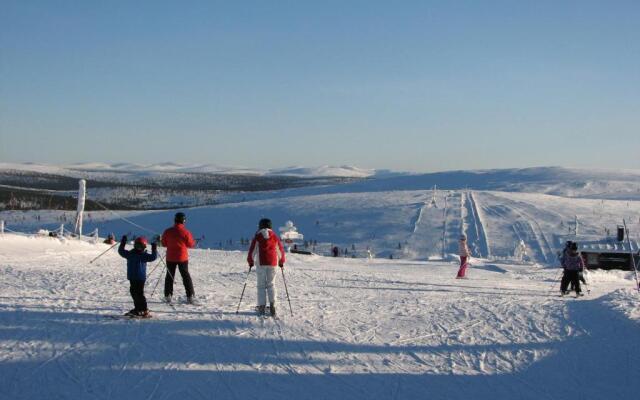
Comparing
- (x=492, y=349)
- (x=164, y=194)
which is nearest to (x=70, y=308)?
(x=492, y=349)

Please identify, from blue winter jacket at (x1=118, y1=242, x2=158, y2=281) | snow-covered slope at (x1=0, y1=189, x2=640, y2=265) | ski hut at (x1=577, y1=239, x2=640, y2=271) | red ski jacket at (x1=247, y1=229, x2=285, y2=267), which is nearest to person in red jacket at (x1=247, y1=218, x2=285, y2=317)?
red ski jacket at (x1=247, y1=229, x2=285, y2=267)

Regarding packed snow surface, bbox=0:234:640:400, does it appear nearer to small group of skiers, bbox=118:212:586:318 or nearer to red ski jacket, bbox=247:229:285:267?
small group of skiers, bbox=118:212:586:318

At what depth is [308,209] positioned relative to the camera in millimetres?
65375

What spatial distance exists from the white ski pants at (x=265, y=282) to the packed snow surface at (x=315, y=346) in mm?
358

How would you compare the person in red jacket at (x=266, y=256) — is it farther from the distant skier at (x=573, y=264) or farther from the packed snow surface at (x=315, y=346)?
the distant skier at (x=573, y=264)

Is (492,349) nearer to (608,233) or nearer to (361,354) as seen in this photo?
(361,354)

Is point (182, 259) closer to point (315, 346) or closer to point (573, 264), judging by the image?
point (315, 346)

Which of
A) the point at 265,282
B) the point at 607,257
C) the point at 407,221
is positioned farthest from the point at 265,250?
the point at 407,221

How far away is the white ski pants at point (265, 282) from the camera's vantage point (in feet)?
32.7

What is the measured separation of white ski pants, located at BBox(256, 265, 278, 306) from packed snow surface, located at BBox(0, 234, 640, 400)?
0.36 m

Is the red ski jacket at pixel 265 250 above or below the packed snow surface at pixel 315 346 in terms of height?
above

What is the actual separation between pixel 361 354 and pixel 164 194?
133378 mm

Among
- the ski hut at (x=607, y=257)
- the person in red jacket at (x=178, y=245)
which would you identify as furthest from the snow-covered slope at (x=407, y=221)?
the person in red jacket at (x=178, y=245)

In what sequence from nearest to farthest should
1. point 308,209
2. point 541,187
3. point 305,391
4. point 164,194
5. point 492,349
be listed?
1. point 305,391
2. point 492,349
3. point 308,209
4. point 541,187
5. point 164,194
